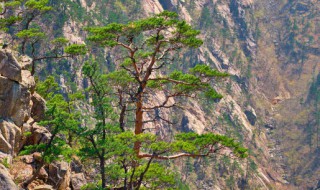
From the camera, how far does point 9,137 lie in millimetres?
22453

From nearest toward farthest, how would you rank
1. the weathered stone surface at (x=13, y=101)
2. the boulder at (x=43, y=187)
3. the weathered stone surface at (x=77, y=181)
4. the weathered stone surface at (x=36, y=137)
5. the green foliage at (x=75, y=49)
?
the boulder at (x=43, y=187) → the weathered stone surface at (x=13, y=101) → the weathered stone surface at (x=77, y=181) → the weathered stone surface at (x=36, y=137) → the green foliage at (x=75, y=49)

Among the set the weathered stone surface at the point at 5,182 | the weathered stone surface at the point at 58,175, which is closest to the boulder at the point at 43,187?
the weathered stone surface at the point at 58,175

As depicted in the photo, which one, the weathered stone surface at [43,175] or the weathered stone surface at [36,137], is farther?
the weathered stone surface at [36,137]

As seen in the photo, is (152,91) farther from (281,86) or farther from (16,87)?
(281,86)

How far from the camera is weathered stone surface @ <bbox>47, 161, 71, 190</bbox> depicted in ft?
75.9

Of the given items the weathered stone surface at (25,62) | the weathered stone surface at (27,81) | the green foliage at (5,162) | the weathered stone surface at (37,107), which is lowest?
the green foliage at (5,162)

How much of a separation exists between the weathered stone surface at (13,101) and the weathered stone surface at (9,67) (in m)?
0.23

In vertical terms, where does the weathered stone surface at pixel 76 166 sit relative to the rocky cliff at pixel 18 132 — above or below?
below

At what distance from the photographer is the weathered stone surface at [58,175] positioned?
23.1 m

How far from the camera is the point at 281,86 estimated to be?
6117 inches

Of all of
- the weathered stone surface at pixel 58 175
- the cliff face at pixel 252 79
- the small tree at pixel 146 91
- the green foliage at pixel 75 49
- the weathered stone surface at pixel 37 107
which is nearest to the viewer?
the small tree at pixel 146 91

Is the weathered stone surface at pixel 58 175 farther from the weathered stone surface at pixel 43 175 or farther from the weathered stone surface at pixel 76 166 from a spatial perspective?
the weathered stone surface at pixel 76 166

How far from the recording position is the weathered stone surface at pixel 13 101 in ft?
73.9

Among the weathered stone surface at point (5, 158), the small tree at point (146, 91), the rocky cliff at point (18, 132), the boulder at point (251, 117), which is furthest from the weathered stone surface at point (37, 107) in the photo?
the boulder at point (251, 117)
